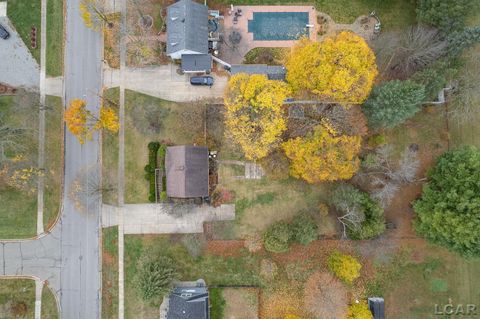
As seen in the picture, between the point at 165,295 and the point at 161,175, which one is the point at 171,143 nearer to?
the point at 161,175

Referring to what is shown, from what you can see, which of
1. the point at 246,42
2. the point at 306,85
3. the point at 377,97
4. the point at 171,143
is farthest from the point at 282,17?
the point at 171,143

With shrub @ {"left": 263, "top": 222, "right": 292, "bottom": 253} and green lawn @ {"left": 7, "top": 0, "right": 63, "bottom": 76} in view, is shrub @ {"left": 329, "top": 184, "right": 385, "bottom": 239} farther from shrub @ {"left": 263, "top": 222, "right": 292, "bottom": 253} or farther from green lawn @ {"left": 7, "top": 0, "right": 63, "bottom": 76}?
green lawn @ {"left": 7, "top": 0, "right": 63, "bottom": 76}

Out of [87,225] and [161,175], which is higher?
[161,175]

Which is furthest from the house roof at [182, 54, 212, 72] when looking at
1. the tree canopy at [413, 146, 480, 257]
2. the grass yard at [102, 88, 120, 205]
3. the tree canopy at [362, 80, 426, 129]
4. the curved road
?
the tree canopy at [413, 146, 480, 257]

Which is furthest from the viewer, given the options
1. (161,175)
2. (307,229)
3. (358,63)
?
(161,175)

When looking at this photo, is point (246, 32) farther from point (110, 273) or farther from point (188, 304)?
point (110, 273)

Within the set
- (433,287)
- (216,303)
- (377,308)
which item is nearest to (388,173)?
(433,287)

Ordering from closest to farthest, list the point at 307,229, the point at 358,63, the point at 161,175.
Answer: the point at 358,63 < the point at 307,229 < the point at 161,175
